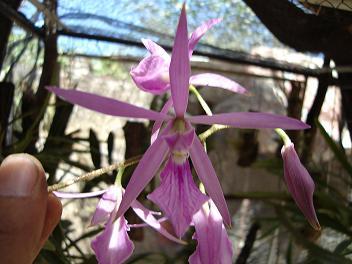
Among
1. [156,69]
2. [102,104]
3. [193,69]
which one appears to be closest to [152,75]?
[156,69]

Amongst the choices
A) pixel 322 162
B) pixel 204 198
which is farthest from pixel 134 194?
pixel 322 162

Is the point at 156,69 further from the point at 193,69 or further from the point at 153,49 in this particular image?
the point at 193,69

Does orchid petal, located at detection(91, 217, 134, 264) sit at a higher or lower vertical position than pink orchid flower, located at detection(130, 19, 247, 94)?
lower

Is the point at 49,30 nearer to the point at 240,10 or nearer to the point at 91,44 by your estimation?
the point at 91,44

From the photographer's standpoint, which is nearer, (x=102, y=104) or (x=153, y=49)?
(x=102, y=104)

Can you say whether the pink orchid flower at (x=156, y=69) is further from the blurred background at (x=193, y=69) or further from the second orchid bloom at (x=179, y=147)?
the blurred background at (x=193, y=69)

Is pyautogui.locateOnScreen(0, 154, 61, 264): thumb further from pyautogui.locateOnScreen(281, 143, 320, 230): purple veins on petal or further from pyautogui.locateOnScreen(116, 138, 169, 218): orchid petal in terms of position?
pyautogui.locateOnScreen(281, 143, 320, 230): purple veins on petal

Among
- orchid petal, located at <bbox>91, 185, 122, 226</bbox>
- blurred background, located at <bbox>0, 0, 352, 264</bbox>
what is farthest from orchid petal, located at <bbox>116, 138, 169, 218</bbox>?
blurred background, located at <bbox>0, 0, 352, 264</bbox>
